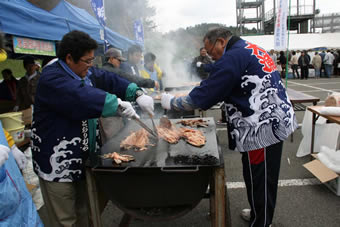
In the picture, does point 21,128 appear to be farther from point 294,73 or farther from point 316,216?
point 294,73

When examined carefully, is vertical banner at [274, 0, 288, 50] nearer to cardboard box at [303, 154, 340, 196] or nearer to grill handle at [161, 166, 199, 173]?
cardboard box at [303, 154, 340, 196]

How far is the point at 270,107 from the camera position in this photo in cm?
194

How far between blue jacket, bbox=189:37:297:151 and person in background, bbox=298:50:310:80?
1596cm

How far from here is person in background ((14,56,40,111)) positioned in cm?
502

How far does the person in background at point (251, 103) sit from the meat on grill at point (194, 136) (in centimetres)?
27

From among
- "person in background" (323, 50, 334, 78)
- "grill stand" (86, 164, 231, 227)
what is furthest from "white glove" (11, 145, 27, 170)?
"person in background" (323, 50, 334, 78)

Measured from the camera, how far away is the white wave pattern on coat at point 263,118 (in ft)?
6.30

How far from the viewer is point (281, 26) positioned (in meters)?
9.51

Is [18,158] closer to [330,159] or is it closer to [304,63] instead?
[330,159]

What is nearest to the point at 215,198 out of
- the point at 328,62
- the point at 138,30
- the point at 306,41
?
the point at 138,30

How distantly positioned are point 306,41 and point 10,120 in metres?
22.4

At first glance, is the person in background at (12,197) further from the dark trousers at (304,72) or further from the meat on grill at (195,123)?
the dark trousers at (304,72)

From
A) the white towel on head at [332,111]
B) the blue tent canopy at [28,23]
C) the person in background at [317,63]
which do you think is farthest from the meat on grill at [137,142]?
the person in background at [317,63]

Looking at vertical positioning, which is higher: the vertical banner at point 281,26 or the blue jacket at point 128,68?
the vertical banner at point 281,26
